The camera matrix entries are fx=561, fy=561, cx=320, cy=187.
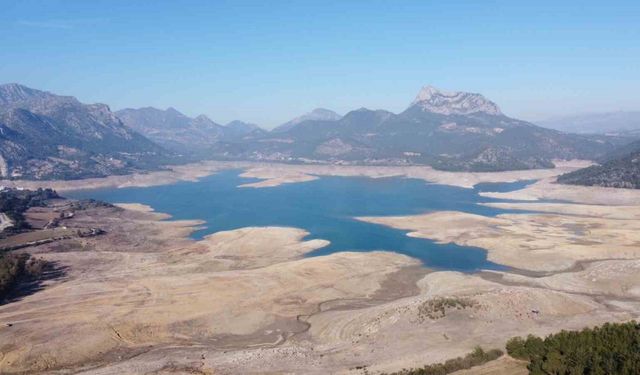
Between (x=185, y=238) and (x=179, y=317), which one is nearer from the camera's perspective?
(x=179, y=317)

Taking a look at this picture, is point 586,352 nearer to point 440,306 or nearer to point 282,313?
point 440,306

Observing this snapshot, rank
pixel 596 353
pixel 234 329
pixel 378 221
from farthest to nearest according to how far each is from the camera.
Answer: pixel 378 221 → pixel 234 329 → pixel 596 353

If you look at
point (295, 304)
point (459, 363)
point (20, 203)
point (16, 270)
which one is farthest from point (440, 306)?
point (20, 203)

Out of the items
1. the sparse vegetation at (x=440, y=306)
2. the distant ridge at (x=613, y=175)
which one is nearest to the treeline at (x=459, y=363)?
the sparse vegetation at (x=440, y=306)

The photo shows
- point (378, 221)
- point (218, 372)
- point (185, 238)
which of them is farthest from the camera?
point (378, 221)

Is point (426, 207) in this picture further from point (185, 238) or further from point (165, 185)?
point (165, 185)

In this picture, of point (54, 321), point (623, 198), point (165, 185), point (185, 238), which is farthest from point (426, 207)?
point (165, 185)
